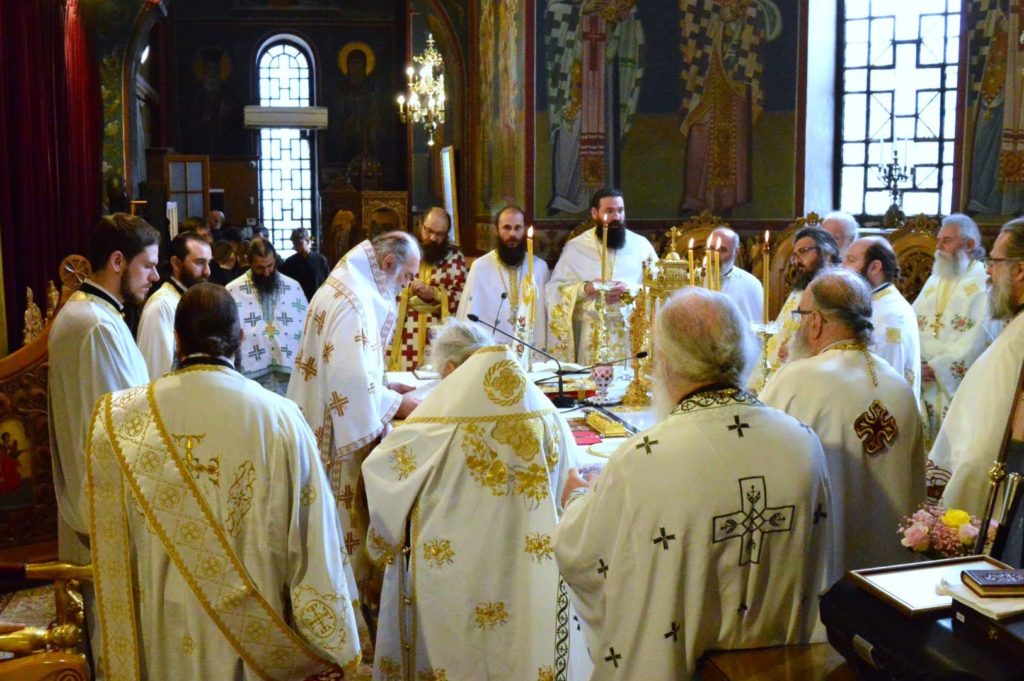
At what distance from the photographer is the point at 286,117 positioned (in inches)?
834

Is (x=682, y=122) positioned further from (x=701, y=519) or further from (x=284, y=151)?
(x=284, y=151)

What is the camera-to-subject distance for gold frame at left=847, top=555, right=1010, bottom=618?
80.0 inches

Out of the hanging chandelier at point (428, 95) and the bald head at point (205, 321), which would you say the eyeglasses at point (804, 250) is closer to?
the bald head at point (205, 321)

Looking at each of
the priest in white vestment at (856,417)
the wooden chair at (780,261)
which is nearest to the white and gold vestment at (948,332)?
the wooden chair at (780,261)

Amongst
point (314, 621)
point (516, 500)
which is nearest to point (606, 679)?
point (314, 621)

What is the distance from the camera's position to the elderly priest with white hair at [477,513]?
11.3ft

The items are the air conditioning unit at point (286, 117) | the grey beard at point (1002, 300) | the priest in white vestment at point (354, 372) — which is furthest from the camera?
the air conditioning unit at point (286, 117)

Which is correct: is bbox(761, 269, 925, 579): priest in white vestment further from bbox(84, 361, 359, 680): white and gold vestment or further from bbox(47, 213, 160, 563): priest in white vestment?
bbox(47, 213, 160, 563): priest in white vestment

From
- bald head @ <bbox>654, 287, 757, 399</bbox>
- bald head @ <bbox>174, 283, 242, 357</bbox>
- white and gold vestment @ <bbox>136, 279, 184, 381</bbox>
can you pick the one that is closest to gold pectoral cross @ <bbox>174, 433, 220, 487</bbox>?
bald head @ <bbox>174, 283, 242, 357</bbox>

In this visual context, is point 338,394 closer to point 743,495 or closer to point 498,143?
point 743,495

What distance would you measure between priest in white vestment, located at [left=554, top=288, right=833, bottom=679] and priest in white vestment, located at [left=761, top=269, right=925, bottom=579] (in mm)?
554

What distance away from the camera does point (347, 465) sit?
15.9 ft

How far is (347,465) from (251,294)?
7.48ft

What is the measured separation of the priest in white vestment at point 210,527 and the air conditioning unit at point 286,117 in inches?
755
